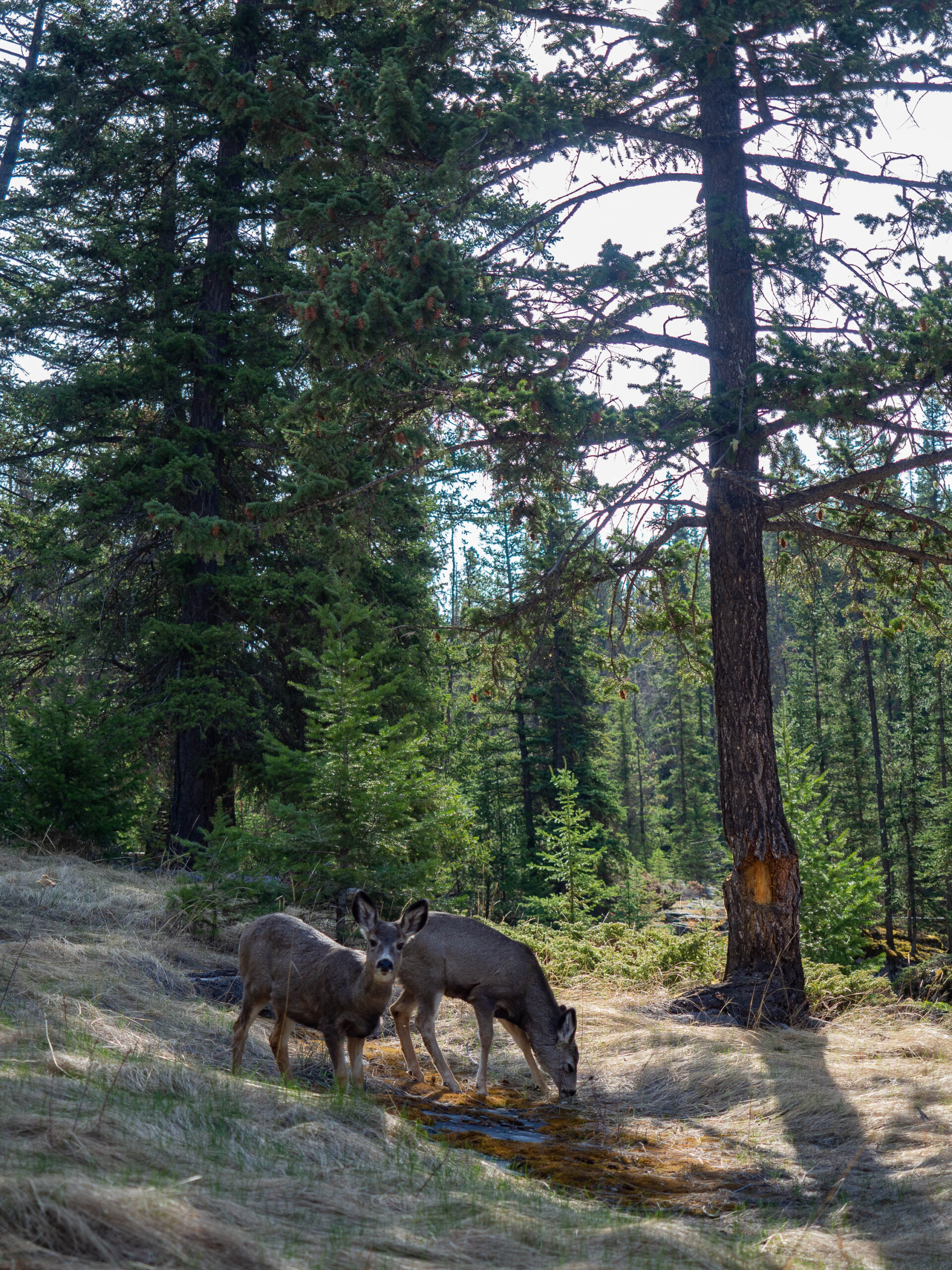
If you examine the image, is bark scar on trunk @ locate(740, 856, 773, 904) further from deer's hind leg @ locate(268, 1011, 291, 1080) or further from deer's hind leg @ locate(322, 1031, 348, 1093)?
deer's hind leg @ locate(268, 1011, 291, 1080)

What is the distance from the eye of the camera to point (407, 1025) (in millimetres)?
7473

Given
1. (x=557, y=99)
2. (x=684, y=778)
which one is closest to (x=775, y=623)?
(x=684, y=778)

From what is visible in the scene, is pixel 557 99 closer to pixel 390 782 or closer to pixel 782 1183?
pixel 390 782

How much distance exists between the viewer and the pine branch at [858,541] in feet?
34.0

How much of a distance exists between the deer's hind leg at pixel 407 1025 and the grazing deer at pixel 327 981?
0.78 m

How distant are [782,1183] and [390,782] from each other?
585cm

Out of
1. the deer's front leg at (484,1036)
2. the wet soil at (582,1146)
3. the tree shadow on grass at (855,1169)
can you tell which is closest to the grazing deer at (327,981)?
the wet soil at (582,1146)

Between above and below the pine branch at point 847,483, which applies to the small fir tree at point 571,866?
below

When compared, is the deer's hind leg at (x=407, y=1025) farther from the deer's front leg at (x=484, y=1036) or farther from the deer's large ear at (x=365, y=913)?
the deer's large ear at (x=365, y=913)

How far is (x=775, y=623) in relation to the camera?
278ft

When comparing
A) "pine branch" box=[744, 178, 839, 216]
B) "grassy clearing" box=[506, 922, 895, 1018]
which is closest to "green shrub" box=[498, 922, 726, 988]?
"grassy clearing" box=[506, 922, 895, 1018]

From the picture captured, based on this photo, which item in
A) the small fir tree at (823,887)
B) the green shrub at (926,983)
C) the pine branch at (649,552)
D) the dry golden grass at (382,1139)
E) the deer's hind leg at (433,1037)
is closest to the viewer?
the dry golden grass at (382,1139)

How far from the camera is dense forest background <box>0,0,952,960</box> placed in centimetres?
977

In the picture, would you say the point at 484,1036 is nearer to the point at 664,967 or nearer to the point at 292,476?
the point at 664,967
